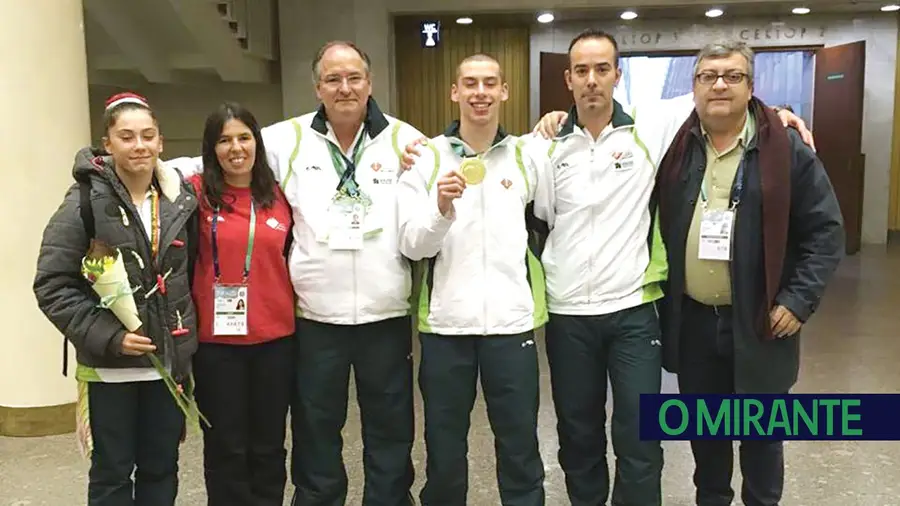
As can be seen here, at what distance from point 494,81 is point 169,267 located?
3.75 ft

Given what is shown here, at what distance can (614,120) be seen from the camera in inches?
100

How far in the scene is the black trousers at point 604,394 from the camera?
2488mm

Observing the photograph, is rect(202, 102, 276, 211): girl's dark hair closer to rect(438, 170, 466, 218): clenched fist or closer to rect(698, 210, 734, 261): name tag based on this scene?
rect(438, 170, 466, 218): clenched fist

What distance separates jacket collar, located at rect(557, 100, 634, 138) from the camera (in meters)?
2.54

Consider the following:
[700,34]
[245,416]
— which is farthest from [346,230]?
[700,34]

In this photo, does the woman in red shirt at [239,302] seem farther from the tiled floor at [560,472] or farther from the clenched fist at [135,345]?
the tiled floor at [560,472]

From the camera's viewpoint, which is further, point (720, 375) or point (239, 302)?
point (720, 375)

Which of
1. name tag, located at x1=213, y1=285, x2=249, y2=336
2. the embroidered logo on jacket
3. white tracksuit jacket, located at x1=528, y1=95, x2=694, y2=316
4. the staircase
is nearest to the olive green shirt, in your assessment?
white tracksuit jacket, located at x1=528, y1=95, x2=694, y2=316

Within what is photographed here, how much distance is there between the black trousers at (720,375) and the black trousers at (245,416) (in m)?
1.33

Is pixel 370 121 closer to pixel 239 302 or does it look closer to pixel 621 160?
pixel 239 302

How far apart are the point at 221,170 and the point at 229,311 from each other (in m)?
0.46

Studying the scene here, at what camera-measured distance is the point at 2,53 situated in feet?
11.8

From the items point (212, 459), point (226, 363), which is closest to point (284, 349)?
point (226, 363)

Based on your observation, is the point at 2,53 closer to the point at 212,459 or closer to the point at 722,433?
the point at 212,459
